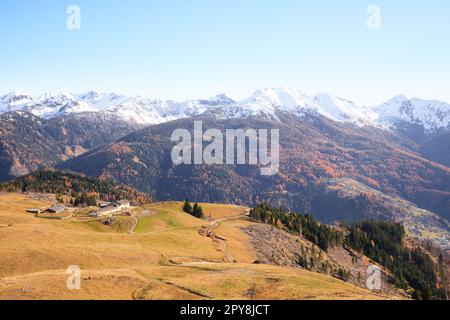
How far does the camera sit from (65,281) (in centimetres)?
5806

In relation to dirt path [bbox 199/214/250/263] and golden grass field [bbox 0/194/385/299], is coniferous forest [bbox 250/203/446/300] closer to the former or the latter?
dirt path [bbox 199/214/250/263]

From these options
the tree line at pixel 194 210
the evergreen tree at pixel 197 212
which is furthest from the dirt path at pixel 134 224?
the tree line at pixel 194 210

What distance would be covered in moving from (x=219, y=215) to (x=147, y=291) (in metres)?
127

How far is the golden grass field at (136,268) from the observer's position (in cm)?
5666

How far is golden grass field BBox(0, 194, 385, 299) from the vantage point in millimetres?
56656

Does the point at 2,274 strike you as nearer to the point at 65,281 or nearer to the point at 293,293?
the point at 65,281

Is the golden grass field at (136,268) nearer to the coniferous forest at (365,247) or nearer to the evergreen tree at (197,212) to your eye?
the evergreen tree at (197,212)

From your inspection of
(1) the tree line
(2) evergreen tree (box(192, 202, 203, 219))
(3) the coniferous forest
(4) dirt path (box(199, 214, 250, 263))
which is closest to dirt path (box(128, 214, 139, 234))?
(4) dirt path (box(199, 214, 250, 263))

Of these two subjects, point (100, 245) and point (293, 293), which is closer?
point (293, 293)

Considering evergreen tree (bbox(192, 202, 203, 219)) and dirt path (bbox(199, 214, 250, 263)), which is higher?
dirt path (bbox(199, 214, 250, 263))

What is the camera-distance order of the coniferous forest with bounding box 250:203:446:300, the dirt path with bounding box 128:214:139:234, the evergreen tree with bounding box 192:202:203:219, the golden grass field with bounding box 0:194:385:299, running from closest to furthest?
the golden grass field with bounding box 0:194:385:299, the dirt path with bounding box 128:214:139:234, the coniferous forest with bounding box 250:203:446:300, the evergreen tree with bounding box 192:202:203:219

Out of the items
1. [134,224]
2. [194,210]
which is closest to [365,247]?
[194,210]
